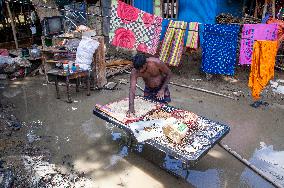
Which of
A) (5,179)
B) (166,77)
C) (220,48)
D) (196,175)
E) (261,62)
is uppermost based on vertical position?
(220,48)

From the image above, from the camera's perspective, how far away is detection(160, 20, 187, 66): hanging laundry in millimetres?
9453

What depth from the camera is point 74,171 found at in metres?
5.47

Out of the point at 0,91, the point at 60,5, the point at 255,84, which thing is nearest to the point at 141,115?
the point at 255,84

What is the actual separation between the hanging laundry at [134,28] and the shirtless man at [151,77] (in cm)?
362

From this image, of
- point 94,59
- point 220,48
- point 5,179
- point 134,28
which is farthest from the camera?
point 134,28

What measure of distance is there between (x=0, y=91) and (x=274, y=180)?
810cm

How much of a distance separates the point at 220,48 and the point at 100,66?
3798mm

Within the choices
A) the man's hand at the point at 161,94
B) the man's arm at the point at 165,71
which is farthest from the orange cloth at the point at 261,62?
the man's hand at the point at 161,94

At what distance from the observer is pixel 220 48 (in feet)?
29.8

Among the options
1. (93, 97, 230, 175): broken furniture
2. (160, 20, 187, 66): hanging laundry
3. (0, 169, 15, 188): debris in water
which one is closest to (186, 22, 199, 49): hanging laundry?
(160, 20, 187, 66): hanging laundry

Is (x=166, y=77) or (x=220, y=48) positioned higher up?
(x=220, y=48)

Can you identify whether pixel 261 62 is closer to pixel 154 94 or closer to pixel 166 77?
pixel 166 77

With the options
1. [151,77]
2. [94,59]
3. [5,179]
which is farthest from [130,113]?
[94,59]

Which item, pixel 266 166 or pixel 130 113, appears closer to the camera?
pixel 130 113
